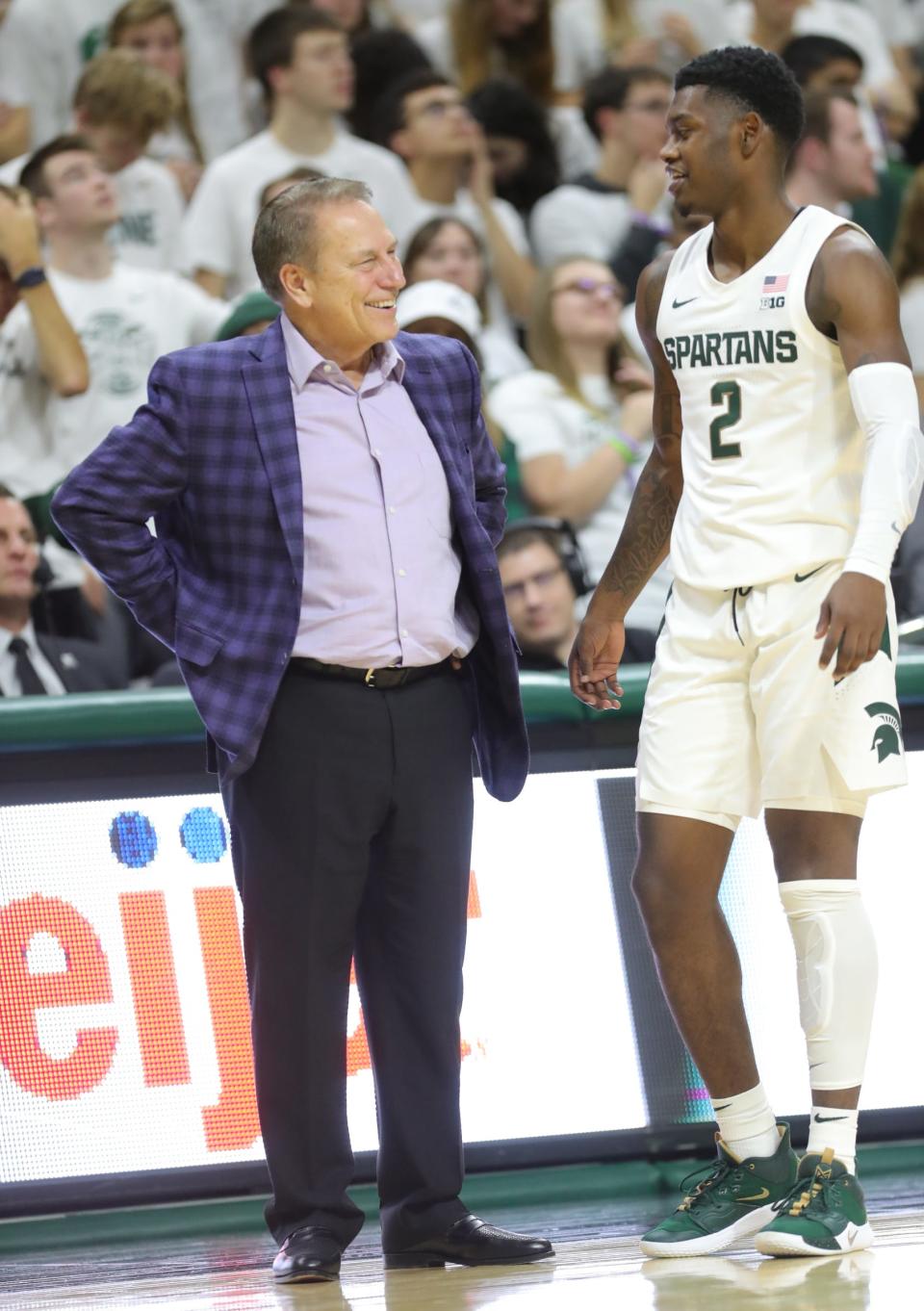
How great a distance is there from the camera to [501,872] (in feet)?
14.5

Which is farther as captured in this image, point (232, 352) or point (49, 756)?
point (49, 756)

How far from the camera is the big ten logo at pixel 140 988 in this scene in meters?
4.19

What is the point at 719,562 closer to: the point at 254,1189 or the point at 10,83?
the point at 254,1189

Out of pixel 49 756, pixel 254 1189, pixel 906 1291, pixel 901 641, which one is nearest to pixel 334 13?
pixel 901 641

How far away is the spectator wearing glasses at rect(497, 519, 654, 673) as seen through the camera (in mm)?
5582

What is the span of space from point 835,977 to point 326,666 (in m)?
1.05

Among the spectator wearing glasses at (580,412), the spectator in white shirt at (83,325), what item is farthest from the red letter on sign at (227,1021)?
the spectator in white shirt at (83,325)

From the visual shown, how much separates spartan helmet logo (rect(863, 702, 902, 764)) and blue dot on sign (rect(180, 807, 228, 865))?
5.00 ft

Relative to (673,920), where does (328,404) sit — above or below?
above

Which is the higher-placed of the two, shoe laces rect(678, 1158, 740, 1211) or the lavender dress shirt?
the lavender dress shirt

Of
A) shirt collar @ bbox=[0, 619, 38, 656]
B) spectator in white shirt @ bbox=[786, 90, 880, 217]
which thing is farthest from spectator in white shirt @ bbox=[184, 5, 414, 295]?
shirt collar @ bbox=[0, 619, 38, 656]

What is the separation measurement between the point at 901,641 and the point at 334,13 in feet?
14.8

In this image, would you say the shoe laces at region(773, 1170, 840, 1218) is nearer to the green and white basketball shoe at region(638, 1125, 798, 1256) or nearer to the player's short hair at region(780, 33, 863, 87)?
the green and white basketball shoe at region(638, 1125, 798, 1256)

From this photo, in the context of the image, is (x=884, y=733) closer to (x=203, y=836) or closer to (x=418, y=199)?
(x=203, y=836)
